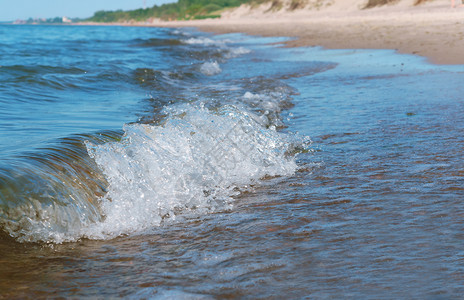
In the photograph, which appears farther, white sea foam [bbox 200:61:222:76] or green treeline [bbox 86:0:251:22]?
green treeline [bbox 86:0:251:22]

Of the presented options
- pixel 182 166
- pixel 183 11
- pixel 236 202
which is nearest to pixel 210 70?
pixel 182 166

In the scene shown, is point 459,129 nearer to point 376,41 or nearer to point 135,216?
point 135,216

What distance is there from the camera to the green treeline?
286ft

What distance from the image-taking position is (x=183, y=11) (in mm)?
97562

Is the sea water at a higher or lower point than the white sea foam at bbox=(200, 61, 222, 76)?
lower

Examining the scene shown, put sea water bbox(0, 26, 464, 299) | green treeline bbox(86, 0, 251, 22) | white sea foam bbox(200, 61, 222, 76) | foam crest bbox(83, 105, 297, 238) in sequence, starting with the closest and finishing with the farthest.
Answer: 1. sea water bbox(0, 26, 464, 299)
2. foam crest bbox(83, 105, 297, 238)
3. white sea foam bbox(200, 61, 222, 76)
4. green treeline bbox(86, 0, 251, 22)

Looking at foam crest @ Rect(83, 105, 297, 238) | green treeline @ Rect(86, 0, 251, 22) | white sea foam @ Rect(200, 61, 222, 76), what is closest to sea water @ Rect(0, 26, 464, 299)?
foam crest @ Rect(83, 105, 297, 238)

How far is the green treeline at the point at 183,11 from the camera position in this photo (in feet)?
286

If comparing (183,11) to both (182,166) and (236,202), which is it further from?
(236,202)

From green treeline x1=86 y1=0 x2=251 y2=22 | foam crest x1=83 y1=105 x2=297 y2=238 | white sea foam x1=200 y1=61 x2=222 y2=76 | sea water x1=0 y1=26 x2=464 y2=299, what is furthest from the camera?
green treeline x1=86 y1=0 x2=251 y2=22

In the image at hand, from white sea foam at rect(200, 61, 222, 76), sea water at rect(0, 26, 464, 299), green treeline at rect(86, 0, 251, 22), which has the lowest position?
sea water at rect(0, 26, 464, 299)

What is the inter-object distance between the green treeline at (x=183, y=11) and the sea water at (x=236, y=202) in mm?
75422

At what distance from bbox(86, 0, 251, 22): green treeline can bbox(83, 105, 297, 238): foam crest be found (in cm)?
7578

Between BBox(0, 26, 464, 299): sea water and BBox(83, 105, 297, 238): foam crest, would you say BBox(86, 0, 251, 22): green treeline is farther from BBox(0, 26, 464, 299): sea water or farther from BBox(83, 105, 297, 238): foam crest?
BBox(83, 105, 297, 238): foam crest
